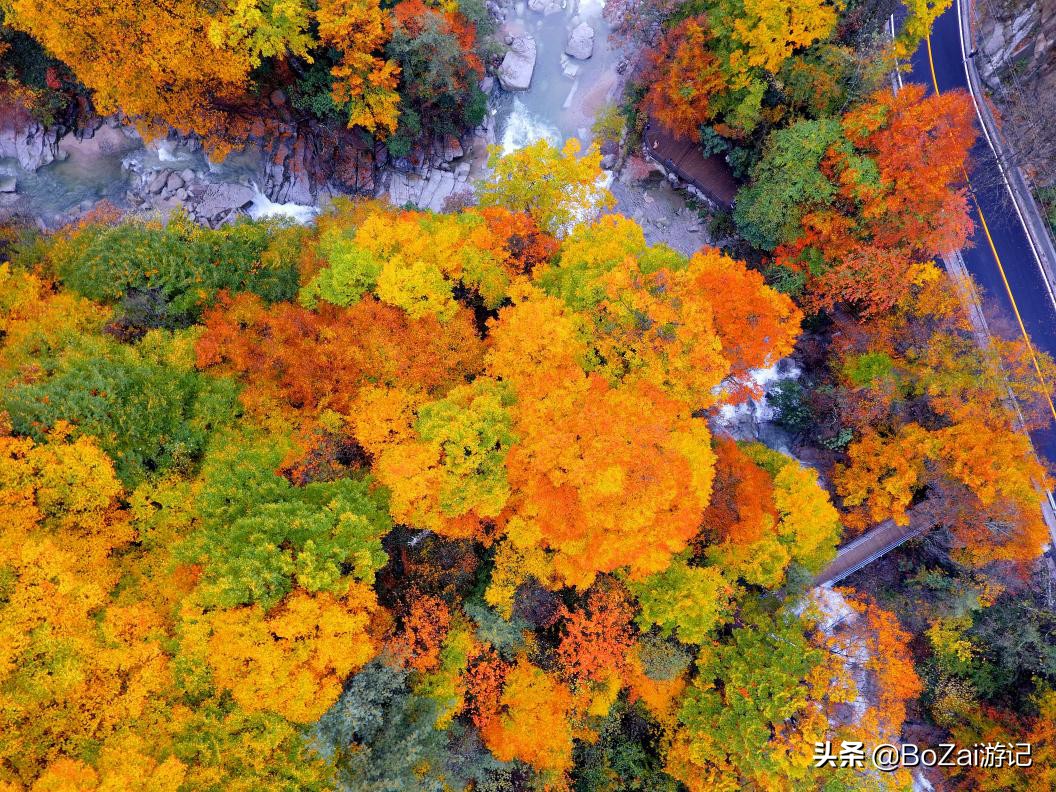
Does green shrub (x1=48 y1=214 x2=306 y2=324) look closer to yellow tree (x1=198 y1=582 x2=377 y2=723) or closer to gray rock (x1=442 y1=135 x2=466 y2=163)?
gray rock (x1=442 y1=135 x2=466 y2=163)

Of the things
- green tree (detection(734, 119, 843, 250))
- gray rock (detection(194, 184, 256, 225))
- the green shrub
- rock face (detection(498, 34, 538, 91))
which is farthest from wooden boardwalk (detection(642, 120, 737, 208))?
gray rock (detection(194, 184, 256, 225))

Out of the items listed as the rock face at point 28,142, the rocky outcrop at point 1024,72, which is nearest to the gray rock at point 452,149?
the rock face at point 28,142

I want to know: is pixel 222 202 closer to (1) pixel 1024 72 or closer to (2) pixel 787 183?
(2) pixel 787 183

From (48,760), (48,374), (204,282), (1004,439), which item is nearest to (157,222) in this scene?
(204,282)

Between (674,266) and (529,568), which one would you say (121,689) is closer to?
(529,568)

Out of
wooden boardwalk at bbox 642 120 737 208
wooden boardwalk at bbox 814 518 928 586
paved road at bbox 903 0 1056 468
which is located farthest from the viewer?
wooden boardwalk at bbox 642 120 737 208

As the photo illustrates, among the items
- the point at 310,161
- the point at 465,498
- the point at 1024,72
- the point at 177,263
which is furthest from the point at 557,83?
the point at 465,498
